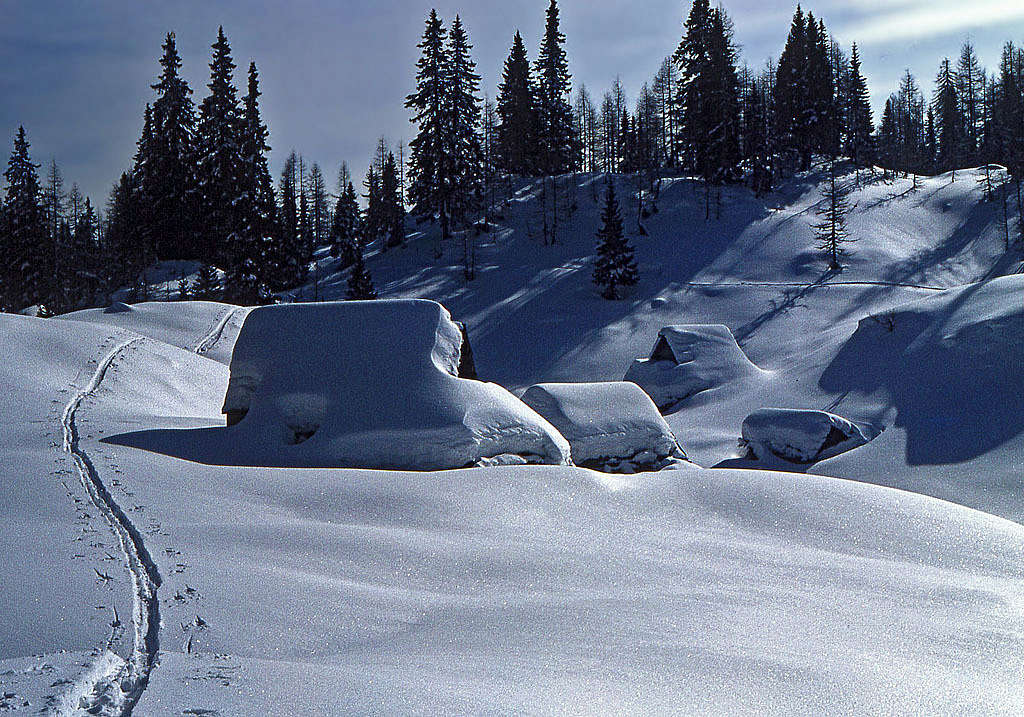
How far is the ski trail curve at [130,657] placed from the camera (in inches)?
89.4

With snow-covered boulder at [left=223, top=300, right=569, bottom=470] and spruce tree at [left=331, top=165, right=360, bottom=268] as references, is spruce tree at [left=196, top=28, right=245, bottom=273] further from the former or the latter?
snow-covered boulder at [left=223, top=300, right=569, bottom=470]

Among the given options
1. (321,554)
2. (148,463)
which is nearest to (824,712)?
(321,554)

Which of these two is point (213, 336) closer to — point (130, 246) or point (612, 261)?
point (612, 261)

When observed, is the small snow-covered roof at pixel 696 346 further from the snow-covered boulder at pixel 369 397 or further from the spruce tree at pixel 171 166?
the spruce tree at pixel 171 166

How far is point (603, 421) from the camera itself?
1176cm

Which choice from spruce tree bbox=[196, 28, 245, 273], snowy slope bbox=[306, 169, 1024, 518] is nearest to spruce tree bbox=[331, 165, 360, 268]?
snowy slope bbox=[306, 169, 1024, 518]

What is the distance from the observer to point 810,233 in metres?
44.2

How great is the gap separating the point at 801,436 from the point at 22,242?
40325mm

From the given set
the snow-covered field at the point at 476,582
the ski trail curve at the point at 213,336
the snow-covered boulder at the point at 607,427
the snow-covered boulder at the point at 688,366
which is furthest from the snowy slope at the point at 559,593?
the snow-covered boulder at the point at 688,366

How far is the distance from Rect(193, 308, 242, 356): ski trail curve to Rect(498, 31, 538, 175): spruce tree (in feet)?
121

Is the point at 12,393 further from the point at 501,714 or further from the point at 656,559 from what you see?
the point at 501,714

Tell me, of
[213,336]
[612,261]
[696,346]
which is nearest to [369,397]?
[213,336]

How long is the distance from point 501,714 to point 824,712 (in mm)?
1382

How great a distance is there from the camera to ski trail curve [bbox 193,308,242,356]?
22.3 m
